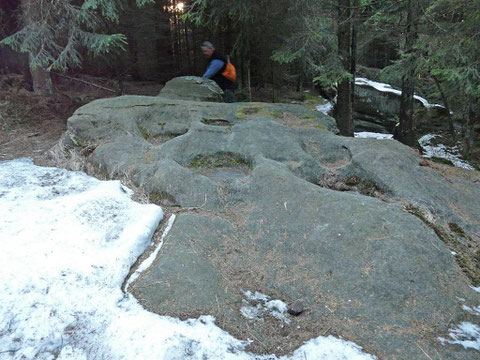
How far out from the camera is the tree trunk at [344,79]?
1048cm

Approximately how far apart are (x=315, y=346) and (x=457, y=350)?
1.22 meters

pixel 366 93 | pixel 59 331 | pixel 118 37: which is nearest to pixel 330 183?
pixel 59 331

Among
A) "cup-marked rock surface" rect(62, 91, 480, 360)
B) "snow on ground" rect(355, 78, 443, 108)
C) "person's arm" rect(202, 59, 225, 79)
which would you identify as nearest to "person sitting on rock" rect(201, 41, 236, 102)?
"person's arm" rect(202, 59, 225, 79)

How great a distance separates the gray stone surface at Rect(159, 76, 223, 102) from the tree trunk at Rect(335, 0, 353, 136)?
4191 millimetres

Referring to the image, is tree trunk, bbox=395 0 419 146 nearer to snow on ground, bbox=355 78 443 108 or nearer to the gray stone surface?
the gray stone surface

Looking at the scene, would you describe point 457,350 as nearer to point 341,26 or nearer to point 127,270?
point 127,270

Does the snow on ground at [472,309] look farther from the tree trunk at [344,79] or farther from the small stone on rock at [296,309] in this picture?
the tree trunk at [344,79]

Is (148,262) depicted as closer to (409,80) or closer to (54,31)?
(54,31)

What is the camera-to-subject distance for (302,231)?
4.00 meters

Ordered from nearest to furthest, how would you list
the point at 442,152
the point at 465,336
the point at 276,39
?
the point at 465,336 < the point at 276,39 < the point at 442,152

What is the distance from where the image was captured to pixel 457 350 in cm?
271

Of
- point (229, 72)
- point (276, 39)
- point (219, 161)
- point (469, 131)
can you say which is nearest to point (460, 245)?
point (219, 161)

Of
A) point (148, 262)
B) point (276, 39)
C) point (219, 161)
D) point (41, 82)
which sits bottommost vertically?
point (148, 262)

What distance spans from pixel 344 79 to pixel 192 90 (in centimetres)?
507
